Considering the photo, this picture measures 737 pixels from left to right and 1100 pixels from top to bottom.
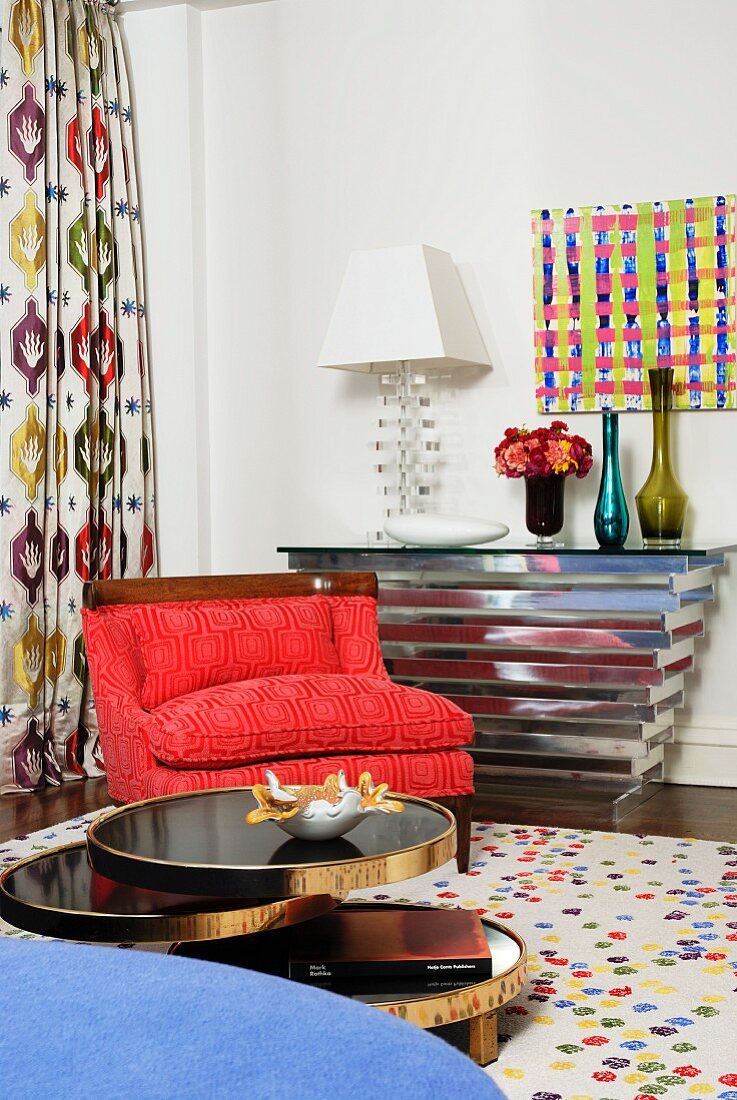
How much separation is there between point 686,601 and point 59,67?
2.89 metres

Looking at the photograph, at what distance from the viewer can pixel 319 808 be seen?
2.20 metres

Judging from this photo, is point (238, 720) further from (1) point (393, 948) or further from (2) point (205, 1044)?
(2) point (205, 1044)

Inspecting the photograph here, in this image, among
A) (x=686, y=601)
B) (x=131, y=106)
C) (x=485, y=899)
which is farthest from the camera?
(x=131, y=106)

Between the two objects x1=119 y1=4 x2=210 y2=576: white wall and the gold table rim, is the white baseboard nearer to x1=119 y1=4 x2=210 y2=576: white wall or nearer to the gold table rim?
x1=119 y1=4 x2=210 y2=576: white wall

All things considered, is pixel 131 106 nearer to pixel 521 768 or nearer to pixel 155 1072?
pixel 521 768

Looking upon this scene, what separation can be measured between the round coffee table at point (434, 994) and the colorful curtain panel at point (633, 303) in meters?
2.52

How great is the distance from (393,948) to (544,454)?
228 centimetres

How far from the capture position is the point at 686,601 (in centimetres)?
392

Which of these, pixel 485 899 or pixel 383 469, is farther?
pixel 383 469

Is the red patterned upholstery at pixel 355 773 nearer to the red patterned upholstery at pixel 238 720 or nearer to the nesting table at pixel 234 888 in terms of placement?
the red patterned upholstery at pixel 238 720

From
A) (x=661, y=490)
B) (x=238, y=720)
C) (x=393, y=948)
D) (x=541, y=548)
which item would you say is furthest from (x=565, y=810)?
(x=393, y=948)

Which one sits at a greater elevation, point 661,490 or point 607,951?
point 661,490

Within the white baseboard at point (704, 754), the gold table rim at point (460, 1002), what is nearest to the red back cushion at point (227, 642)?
the white baseboard at point (704, 754)

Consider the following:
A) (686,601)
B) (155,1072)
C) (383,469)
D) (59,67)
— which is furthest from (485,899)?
(59,67)
